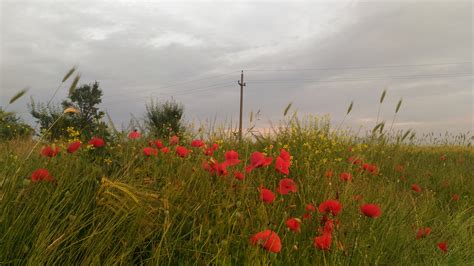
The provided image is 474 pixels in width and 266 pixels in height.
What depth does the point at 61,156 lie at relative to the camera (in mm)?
3254

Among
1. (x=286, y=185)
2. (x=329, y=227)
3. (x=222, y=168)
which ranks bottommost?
(x=329, y=227)

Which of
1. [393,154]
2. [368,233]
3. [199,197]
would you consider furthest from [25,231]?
[393,154]

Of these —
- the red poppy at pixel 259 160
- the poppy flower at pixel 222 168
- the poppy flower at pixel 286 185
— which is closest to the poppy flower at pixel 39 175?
the poppy flower at pixel 222 168

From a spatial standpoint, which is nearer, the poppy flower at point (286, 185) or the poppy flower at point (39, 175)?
the poppy flower at point (39, 175)

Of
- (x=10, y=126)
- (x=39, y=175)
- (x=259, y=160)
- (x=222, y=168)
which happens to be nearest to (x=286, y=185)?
(x=259, y=160)

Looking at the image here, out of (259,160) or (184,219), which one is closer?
(259,160)

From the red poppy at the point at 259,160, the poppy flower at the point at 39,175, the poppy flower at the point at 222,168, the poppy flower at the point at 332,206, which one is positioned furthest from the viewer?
the poppy flower at the point at 222,168

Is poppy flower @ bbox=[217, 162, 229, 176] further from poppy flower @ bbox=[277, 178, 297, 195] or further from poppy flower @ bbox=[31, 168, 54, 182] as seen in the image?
poppy flower @ bbox=[31, 168, 54, 182]

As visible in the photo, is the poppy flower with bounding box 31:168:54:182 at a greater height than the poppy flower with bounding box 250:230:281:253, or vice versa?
the poppy flower with bounding box 31:168:54:182

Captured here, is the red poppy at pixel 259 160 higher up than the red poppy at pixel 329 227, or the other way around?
the red poppy at pixel 259 160

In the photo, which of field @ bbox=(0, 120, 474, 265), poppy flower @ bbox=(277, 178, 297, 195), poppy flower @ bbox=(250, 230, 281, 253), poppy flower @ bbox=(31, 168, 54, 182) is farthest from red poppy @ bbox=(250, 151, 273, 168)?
poppy flower @ bbox=(31, 168, 54, 182)

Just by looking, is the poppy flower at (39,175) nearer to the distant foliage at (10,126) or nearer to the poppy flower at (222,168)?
the distant foliage at (10,126)

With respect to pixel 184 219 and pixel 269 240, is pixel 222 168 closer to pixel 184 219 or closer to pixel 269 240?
pixel 184 219

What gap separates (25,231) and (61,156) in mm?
1150
